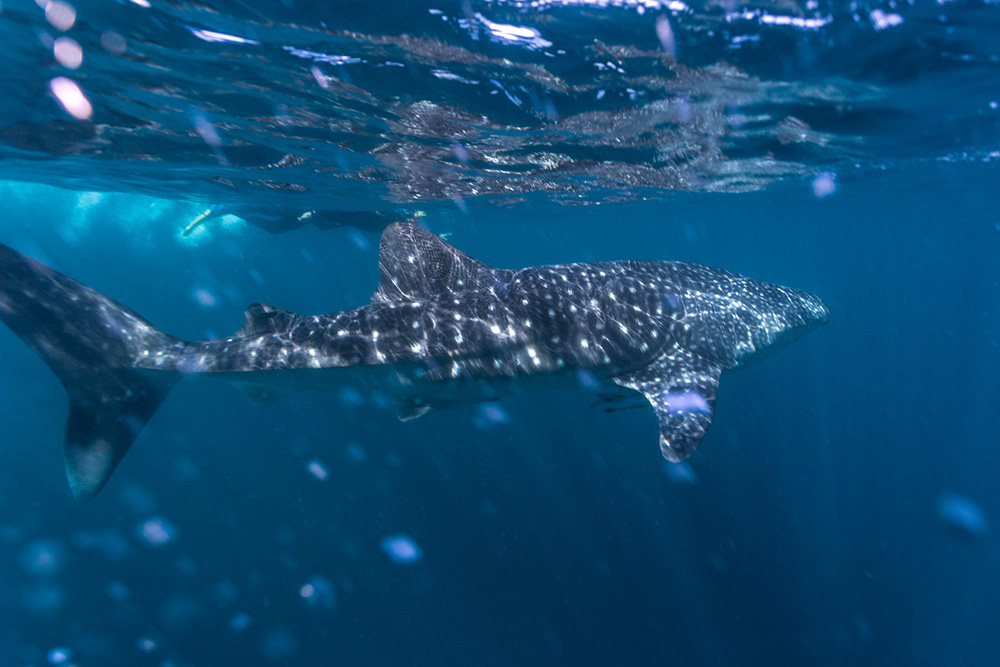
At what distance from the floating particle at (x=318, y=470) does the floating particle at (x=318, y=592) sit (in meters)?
4.40

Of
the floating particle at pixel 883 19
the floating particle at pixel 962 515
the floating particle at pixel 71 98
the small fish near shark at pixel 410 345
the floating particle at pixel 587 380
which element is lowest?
the floating particle at pixel 962 515

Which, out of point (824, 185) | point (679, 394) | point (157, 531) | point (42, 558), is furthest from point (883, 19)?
point (42, 558)

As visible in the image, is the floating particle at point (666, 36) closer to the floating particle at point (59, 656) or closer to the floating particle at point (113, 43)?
the floating particle at point (113, 43)

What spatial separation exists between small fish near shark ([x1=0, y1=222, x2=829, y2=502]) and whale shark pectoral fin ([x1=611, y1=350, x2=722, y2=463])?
0.08 ft

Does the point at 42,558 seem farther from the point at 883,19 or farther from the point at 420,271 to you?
the point at 883,19

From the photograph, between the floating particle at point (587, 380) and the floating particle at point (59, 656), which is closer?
the floating particle at point (587, 380)

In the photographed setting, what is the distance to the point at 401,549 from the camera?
13789 millimetres

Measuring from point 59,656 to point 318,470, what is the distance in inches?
304

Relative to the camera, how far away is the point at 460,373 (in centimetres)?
657

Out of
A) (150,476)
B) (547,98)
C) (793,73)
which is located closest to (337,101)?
(547,98)

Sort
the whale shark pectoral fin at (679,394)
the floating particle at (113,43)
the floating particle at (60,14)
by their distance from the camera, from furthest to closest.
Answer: the floating particle at (113,43), the floating particle at (60,14), the whale shark pectoral fin at (679,394)

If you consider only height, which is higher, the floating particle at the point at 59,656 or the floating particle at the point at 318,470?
the floating particle at the point at 59,656

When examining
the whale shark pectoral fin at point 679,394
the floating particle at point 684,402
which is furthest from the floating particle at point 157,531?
the floating particle at point 684,402

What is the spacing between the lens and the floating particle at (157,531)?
14.9 metres
